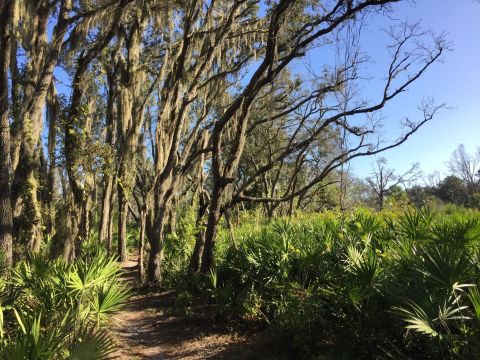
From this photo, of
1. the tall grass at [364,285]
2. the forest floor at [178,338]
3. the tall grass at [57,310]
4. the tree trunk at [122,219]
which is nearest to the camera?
the tall grass at [57,310]

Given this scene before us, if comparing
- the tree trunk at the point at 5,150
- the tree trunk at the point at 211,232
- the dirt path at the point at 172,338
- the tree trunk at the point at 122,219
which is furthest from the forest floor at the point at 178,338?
the tree trunk at the point at 122,219

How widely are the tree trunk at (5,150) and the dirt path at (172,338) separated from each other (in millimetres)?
3127

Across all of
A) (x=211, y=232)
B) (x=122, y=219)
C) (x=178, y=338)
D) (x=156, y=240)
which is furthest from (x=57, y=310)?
(x=122, y=219)

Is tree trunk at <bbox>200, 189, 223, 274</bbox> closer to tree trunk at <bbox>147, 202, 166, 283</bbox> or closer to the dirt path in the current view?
the dirt path

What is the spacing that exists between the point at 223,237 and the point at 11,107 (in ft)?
29.1

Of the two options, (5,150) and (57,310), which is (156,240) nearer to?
(5,150)

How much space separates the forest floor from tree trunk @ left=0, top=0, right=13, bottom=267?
10.3 feet

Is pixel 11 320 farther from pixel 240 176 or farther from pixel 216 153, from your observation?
pixel 240 176

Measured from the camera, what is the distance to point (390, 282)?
491cm

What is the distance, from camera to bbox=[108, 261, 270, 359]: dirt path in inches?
281

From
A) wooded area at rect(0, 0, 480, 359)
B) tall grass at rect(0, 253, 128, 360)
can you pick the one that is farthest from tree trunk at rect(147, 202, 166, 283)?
tall grass at rect(0, 253, 128, 360)

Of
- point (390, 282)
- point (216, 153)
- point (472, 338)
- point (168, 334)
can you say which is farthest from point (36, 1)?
point (472, 338)

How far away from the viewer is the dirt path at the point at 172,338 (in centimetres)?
712

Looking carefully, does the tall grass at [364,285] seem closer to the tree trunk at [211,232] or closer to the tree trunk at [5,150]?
the tree trunk at [211,232]
